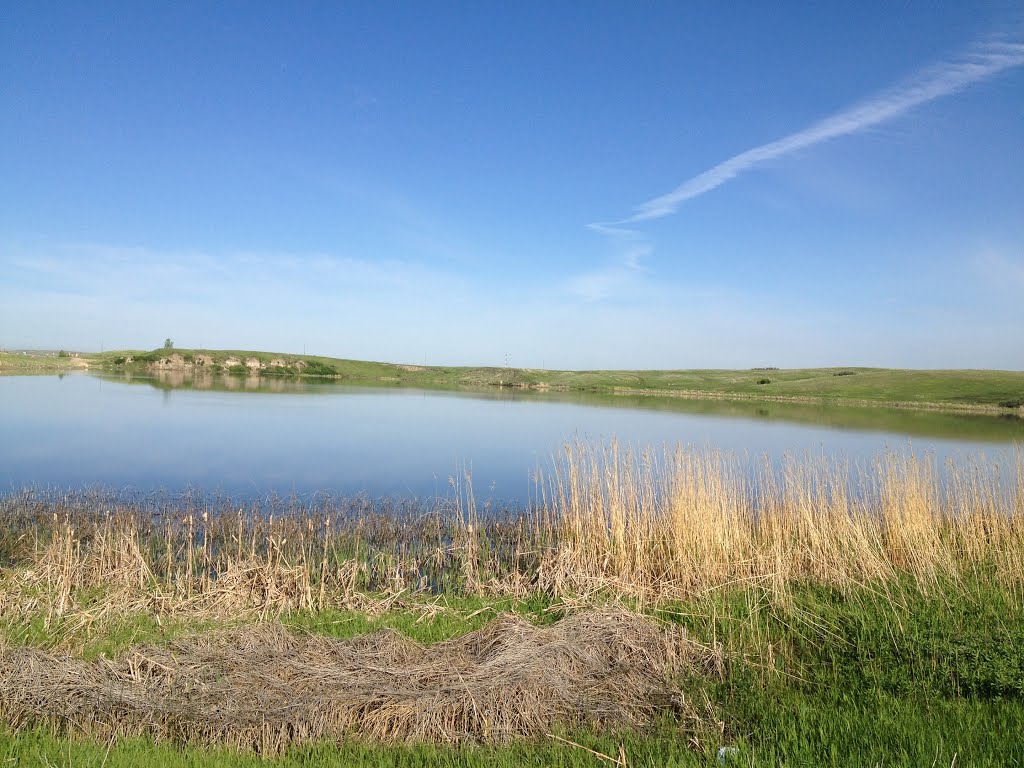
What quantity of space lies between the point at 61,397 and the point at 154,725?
129ft

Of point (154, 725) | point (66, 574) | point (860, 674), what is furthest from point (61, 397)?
point (860, 674)

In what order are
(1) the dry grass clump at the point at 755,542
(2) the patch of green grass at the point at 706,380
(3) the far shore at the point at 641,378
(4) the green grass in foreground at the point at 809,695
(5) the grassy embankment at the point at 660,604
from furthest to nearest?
(2) the patch of green grass at the point at 706,380, (3) the far shore at the point at 641,378, (1) the dry grass clump at the point at 755,542, (5) the grassy embankment at the point at 660,604, (4) the green grass in foreground at the point at 809,695

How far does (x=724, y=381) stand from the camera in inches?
3526

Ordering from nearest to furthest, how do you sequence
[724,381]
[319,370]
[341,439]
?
[341,439] → [724,381] → [319,370]

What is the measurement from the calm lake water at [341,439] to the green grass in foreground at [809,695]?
A: 167 inches

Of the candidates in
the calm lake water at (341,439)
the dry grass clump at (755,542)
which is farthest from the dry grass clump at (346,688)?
the calm lake water at (341,439)

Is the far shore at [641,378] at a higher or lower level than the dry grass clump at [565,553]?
higher

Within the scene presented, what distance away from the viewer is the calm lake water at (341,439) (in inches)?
636

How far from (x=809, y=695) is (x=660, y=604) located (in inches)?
98.7

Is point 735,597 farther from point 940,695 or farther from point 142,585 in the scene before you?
point 142,585

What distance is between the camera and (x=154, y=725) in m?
4.35

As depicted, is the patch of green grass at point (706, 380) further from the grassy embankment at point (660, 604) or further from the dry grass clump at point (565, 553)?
the grassy embankment at point (660, 604)

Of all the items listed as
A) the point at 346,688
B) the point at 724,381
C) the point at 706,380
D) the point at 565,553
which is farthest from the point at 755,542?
the point at 706,380

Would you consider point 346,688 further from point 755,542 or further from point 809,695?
point 755,542
